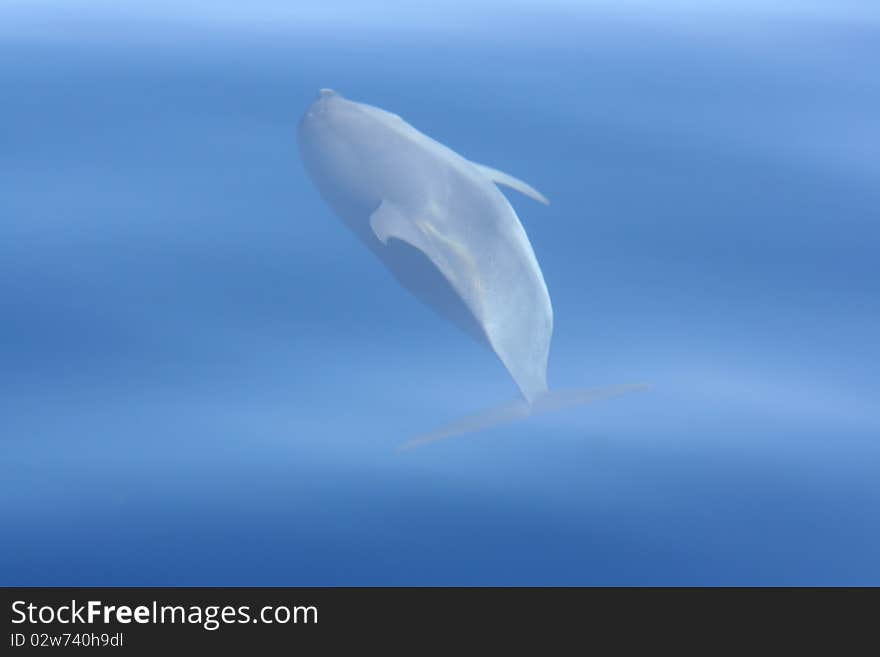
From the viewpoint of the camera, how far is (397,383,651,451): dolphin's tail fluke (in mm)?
4645

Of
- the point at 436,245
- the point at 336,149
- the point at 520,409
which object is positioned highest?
the point at 336,149

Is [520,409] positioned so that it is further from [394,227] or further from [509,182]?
[509,182]

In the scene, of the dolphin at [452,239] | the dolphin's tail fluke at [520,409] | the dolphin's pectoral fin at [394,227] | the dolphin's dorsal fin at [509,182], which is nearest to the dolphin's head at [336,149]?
the dolphin at [452,239]

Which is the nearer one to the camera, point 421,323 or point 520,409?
point 520,409

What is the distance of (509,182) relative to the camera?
5.86 metres

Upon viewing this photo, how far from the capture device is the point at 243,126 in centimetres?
700

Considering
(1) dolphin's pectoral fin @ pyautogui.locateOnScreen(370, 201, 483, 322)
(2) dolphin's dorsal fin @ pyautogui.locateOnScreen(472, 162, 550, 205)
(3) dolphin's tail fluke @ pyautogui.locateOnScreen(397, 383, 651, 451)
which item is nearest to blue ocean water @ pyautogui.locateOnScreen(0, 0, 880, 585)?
(3) dolphin's tail fluke @ pyautogui.locateOnScreen(397, 383, 651, 451)

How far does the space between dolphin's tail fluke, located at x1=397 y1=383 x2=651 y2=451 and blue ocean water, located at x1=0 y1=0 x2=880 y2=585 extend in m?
0.08

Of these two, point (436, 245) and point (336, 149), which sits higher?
point (336, 149)

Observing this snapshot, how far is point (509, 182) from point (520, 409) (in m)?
1.49

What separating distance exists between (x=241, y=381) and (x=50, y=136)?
2639 millimetres

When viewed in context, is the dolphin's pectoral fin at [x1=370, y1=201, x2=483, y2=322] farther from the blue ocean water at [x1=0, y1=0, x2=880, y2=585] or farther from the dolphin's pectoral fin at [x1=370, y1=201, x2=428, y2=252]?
the blue ocean water at [x1=0, y1=0, x2=880, y2=585]

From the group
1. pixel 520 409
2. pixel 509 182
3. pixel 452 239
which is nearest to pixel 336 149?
pixel 509 182
